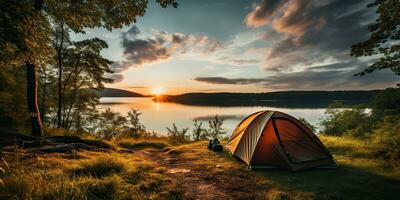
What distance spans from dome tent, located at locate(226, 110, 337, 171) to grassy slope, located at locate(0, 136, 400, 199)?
393 millimetres

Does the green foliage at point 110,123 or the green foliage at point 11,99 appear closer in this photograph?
the green foliage at point 11,99

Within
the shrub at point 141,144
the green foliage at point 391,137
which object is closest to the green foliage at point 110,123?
the shrub at point 141,144

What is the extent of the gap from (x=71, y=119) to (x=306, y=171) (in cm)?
2561

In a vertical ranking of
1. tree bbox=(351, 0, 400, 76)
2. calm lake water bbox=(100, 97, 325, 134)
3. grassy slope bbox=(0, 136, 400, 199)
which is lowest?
calm lake water bbox=(100, 97, 325, 134)

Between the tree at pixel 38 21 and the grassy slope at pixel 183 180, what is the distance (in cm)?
363

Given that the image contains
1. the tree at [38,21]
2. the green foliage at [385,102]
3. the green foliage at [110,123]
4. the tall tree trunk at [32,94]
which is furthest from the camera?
the green foliage at [110,123]

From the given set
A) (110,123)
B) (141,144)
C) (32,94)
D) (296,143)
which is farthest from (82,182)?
(110,123)

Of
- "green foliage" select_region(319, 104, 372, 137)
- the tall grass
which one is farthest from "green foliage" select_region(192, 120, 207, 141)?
the tall grass

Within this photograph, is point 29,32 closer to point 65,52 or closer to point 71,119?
point 65,52

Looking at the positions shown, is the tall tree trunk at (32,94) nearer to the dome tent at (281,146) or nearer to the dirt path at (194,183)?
the dirt path at (194,183)

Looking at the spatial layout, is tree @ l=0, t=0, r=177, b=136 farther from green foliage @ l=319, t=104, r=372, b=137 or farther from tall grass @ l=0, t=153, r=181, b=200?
green foliage @ l=319, t=104, r=372, b=137

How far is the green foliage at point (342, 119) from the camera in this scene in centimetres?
2028

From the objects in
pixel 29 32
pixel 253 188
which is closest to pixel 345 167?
pixel 253 188

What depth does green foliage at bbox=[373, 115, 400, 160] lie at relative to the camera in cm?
868
